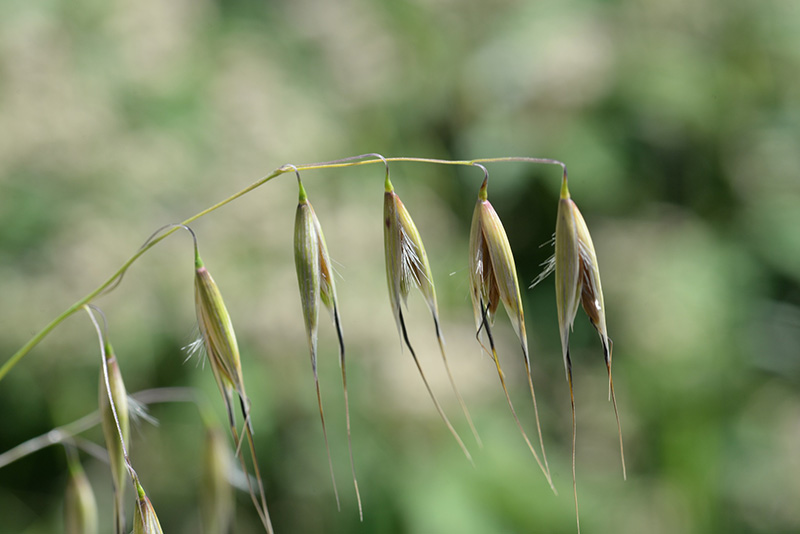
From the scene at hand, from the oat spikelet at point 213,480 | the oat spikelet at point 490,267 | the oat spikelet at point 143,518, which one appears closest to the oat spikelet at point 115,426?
the oat spikelet at point 143,518

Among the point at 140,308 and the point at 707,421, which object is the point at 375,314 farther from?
the point at 707,421

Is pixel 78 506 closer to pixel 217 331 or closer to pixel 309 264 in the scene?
pixel 217 331

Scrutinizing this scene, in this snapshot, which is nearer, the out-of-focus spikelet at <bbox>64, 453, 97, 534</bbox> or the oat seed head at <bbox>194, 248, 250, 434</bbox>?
the oat seed head at <bbox>194, 248, 250, 434</bbox>

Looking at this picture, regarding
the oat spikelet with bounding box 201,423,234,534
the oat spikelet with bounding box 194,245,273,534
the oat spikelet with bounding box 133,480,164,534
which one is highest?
the oat spikelet with bounding box 194,245,273,534

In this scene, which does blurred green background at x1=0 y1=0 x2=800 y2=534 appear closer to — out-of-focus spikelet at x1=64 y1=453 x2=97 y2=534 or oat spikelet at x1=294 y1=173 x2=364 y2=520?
out-of-focus spikelet at x1=64 y1=453 x2=97 y2=534

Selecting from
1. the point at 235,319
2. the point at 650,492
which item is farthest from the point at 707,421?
the point at 235,319

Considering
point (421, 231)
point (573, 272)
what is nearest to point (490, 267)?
point (573, 272)

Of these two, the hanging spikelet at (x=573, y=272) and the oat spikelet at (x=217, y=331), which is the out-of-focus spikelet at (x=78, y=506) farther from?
the hanging spikelet at (x=573, y=272)

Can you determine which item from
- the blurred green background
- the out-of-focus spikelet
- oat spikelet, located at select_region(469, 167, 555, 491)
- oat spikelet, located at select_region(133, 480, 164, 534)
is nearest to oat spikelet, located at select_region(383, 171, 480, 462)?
oat spikelet, located at select_region(469, 167, 555, 491)
